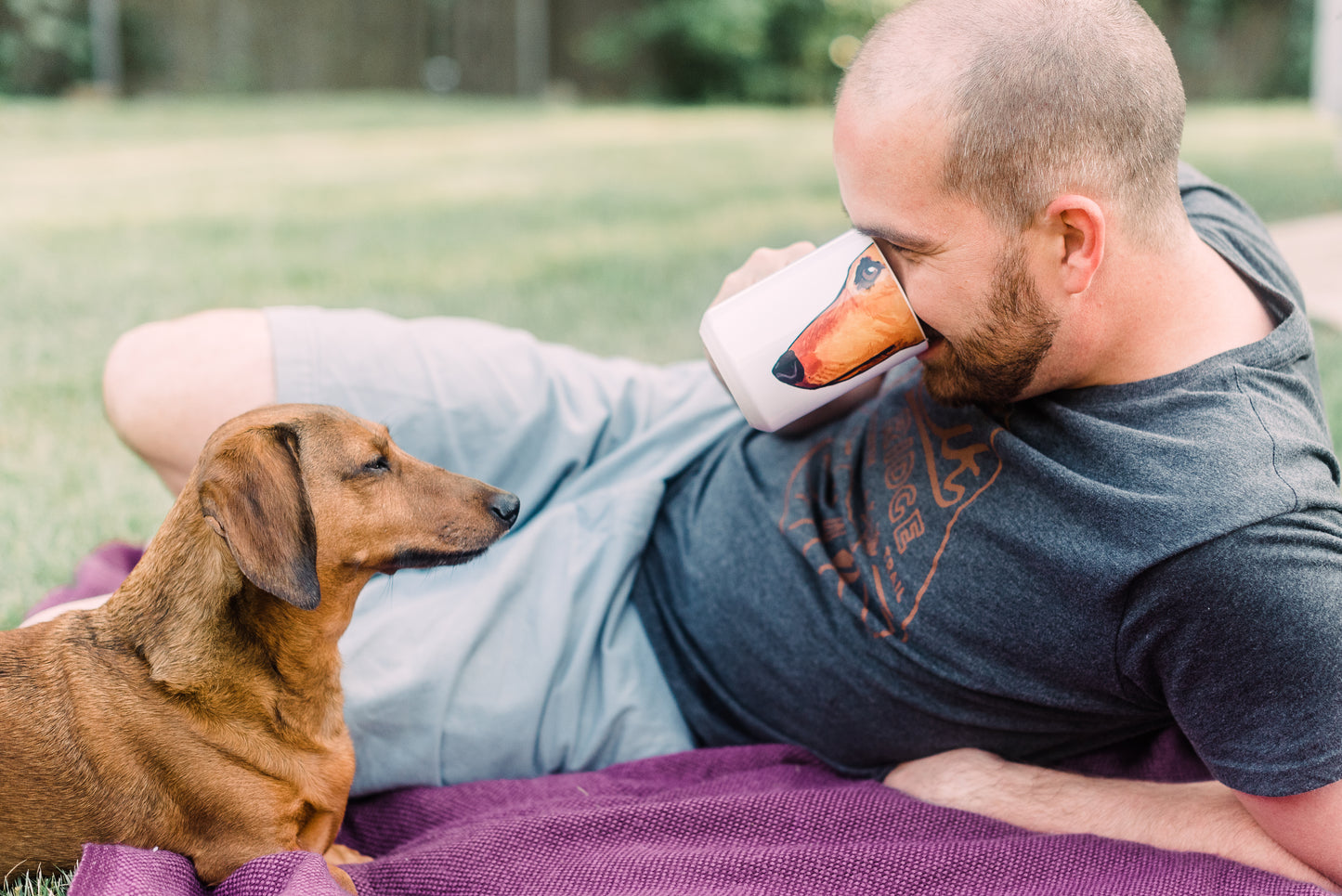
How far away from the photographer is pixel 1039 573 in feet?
6.18

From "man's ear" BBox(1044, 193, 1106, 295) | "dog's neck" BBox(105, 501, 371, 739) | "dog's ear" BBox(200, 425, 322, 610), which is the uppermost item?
"man's ear" BBox(1044, 193, 1106, 295)

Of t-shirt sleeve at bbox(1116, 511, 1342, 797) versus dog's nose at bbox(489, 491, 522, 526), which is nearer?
t-shirt sleeve at bbox(1116, 511, 1342, 797)

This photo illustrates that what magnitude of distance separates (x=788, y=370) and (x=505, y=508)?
584 millimetres

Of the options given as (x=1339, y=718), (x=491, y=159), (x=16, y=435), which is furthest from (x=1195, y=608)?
(x=491, y=159)

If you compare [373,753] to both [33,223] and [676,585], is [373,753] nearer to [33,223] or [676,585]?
[676,585]

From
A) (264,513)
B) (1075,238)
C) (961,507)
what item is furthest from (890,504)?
(264,513)

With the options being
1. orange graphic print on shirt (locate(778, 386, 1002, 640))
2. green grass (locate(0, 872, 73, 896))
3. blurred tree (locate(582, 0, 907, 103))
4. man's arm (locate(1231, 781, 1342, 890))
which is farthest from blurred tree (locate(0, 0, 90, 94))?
man's arm (locate(1231, 781, 1342, 890))

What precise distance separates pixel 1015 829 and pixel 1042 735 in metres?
0.18

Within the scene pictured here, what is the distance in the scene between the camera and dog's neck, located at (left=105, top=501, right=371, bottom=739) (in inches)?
75.4

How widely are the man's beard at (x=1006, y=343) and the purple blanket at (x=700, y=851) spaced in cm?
78

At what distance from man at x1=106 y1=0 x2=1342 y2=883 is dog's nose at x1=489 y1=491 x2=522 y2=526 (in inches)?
9.6

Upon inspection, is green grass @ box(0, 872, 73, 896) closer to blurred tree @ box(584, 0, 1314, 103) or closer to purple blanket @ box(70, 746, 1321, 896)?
purple blanket @ box(70, 746, 1321, 896)

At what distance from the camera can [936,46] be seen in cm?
188

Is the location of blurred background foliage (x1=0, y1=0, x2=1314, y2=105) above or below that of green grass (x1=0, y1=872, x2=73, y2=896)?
above
